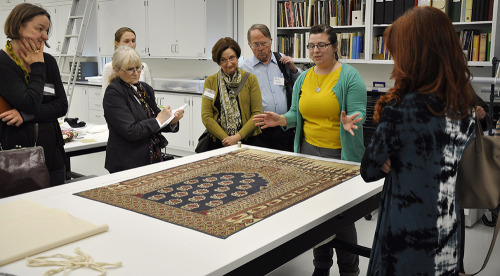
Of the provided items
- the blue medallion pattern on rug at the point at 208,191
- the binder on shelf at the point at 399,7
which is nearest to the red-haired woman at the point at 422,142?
the blue medallion pattern on rug at the point at 208,191

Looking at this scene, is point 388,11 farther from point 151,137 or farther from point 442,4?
point 151,137

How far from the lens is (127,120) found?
2.62 m

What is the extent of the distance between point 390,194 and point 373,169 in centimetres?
10

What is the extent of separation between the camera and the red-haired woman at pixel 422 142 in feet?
4.76

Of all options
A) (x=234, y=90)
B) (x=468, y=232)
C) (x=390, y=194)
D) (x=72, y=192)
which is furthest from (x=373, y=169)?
(x=468, y=232)

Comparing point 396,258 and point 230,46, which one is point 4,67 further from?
point 396,258

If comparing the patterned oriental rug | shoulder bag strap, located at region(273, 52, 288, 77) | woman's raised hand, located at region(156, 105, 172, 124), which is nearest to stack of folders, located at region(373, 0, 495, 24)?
shoulder bag strap, located at region(273, 52, 288, 77)

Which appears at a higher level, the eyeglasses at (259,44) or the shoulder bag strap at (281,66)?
the eyeglasses at (259,44)

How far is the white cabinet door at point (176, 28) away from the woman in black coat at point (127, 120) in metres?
3.60

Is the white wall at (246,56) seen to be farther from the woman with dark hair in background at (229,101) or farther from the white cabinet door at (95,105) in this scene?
the woman with dark hair in background at (229,101)

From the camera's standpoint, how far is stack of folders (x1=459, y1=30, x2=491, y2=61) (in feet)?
14.0

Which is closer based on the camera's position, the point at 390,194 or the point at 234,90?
the point at 390,194

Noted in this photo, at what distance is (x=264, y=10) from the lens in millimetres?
5887

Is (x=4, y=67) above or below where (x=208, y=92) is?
above
